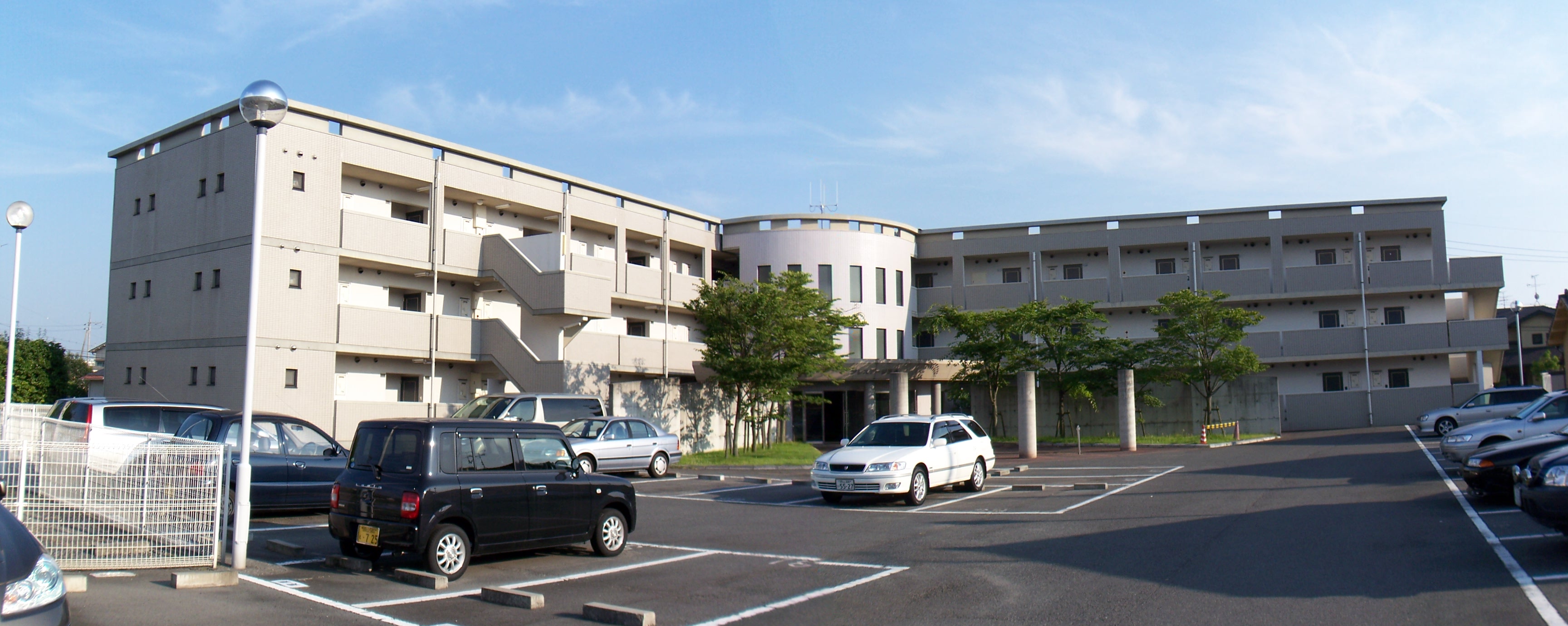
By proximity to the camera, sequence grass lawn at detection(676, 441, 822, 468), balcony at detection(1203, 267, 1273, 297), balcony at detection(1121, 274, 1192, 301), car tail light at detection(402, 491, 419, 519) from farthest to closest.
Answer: balcony at detection(1121, 274, 1192, 301) → balcony at detection(1203, 267, 1273, 297) → grass lawn at detection(676, 441, 822, 468) → car tail light at detection(402, 491, 419, 519)

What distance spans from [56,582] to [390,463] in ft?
15.1

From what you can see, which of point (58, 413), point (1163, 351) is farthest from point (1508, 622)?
point (1163, 351)

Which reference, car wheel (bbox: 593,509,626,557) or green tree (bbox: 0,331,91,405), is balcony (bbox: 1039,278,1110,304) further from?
green tree (bbox: 0,331,91,405)

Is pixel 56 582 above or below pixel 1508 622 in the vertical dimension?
above

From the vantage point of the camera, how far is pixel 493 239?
101 ft

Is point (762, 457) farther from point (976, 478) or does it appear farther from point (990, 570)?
point (990, 570)

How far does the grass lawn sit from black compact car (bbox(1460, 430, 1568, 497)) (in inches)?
622

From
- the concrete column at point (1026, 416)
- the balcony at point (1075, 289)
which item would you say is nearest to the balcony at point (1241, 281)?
the balcony at point (1075, 289)

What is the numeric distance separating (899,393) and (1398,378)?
24.3 metres

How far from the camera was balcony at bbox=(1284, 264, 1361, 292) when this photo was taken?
42438 mm

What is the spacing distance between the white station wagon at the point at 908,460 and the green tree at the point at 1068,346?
62.3 ft

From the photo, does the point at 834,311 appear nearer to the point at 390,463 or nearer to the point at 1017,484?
the point at 1017,484

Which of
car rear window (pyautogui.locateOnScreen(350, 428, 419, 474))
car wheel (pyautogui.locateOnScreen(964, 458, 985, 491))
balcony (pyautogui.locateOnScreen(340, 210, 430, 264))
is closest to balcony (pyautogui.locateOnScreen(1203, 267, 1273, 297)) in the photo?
car wheel (pyautogui.locateOnScreen(964, 458, 985, 491))

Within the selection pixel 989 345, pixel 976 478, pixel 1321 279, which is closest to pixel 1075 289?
pixel 989 345
